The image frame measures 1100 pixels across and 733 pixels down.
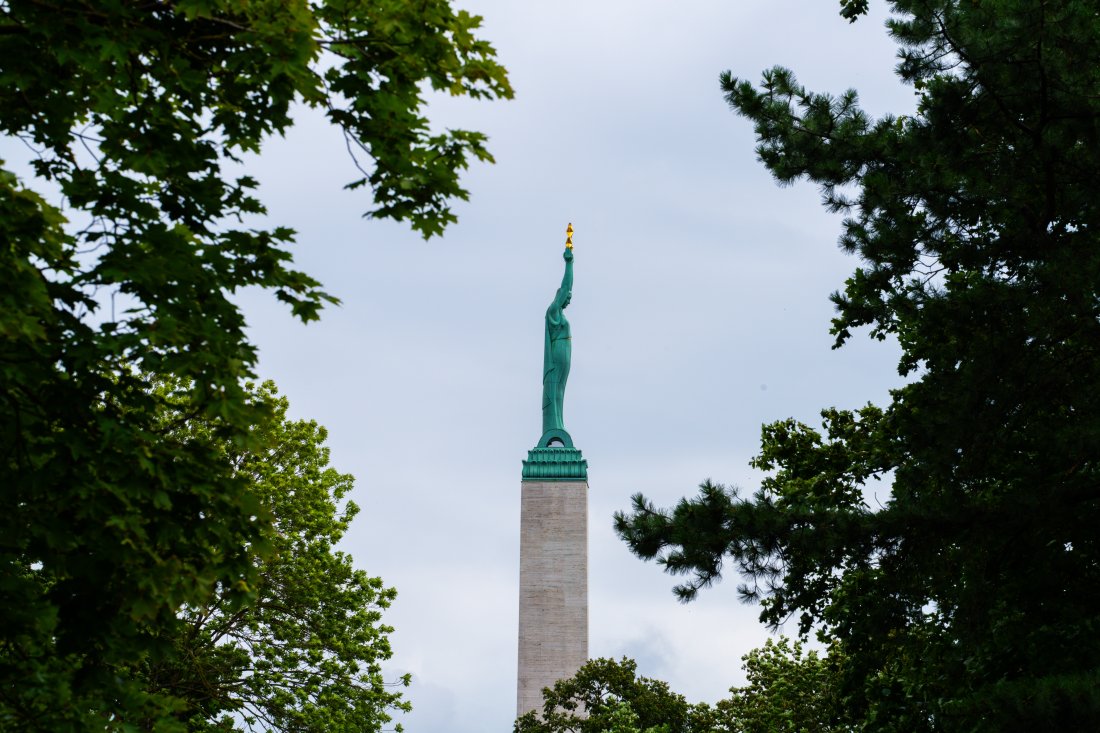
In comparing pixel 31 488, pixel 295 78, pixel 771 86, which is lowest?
pixel 31 488

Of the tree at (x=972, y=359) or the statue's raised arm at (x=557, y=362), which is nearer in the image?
the tree at (x=972, y=359)

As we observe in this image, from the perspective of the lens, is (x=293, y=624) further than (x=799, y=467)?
Yes

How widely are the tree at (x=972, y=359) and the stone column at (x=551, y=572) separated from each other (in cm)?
2561

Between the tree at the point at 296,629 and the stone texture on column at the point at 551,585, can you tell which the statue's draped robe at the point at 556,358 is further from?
the tree at the point at 296,629

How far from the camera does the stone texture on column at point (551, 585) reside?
3953cm

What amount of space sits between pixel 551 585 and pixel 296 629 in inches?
697

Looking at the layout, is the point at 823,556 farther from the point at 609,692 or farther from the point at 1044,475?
the point at 609,692

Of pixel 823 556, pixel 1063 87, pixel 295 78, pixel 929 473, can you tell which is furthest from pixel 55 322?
pixel 1063 87

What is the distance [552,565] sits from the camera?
41.0 metres

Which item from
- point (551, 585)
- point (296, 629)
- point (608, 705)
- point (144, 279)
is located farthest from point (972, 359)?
point (551, 585)

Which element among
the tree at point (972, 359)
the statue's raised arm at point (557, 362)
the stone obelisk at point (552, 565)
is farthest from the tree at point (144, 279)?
the statue's raised arm at point (557, 362)

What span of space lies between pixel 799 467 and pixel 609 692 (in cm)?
1645

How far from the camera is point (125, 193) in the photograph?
8.98 m

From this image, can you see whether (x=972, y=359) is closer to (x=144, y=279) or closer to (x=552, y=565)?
(x=144, y=279)
